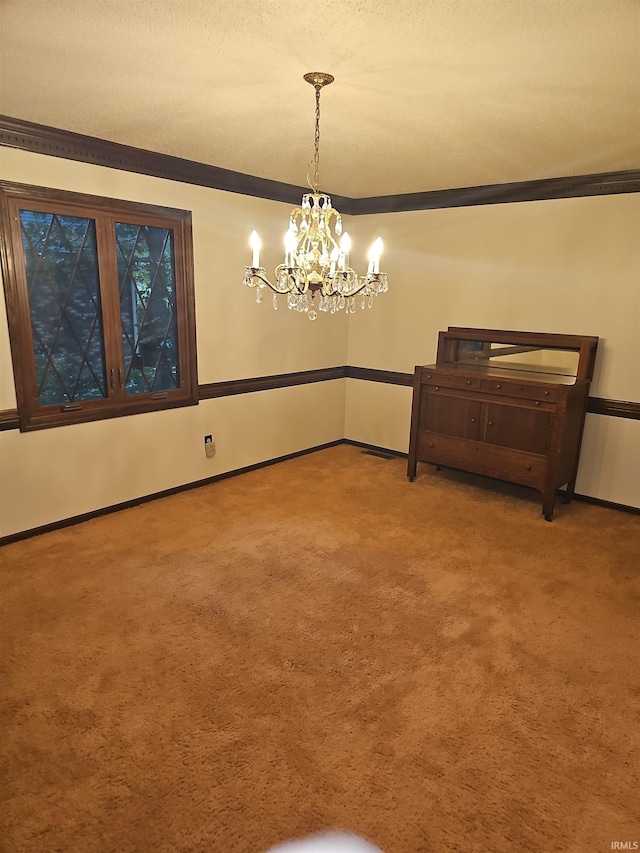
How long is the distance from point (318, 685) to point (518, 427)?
251 cm

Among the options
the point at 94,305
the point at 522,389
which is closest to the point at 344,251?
the point at 94,305

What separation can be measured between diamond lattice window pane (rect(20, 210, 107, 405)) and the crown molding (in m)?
0.40

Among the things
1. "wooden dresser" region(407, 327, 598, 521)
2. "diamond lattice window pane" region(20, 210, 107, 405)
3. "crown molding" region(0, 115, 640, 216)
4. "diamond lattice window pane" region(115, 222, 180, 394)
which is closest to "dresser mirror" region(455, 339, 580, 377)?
"wooden dresser" region(407, 327, 598, 521)

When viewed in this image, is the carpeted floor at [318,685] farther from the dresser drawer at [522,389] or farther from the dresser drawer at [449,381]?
the dresser drawer at [449,381]

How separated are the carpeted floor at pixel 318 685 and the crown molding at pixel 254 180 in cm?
235

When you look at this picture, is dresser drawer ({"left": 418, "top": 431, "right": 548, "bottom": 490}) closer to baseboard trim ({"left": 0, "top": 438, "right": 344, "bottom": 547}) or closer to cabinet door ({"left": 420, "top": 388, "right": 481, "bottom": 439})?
cabinet door ({"left": 420, "top": 388, "right": 481, "bottom": 439})

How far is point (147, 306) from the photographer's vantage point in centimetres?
383

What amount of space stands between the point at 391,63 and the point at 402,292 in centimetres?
299

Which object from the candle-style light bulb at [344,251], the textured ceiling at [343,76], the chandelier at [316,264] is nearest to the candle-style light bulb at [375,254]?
the chandelier at [316,264]

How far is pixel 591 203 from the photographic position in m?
3.88

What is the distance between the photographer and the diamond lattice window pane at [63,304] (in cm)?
323

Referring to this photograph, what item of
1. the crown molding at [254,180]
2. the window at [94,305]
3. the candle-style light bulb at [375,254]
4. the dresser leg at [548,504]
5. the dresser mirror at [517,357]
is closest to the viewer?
the candle-style light bulb at [375,254]

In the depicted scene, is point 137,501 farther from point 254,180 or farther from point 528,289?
point 528,289

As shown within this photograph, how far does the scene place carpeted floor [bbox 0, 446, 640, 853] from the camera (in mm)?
1698
